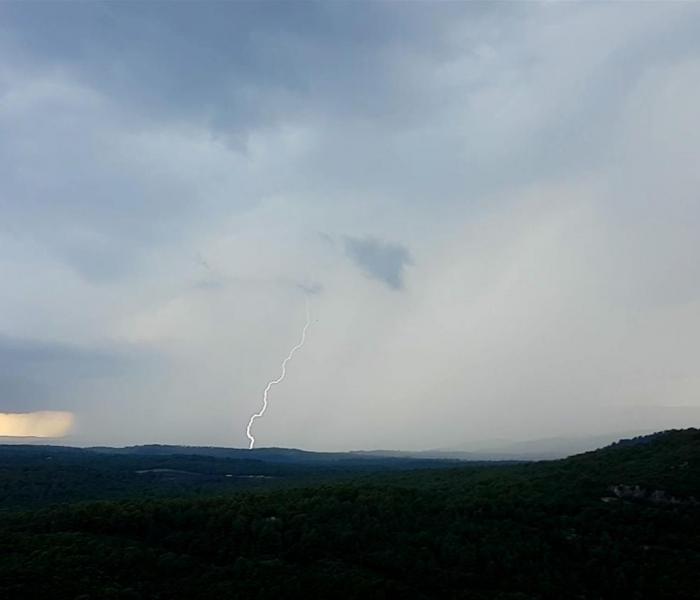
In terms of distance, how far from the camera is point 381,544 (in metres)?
41.5

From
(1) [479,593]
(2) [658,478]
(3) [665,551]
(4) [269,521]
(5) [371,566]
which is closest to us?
(1) [479,593]

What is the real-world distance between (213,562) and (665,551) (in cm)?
2931

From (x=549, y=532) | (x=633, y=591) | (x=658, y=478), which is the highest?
(x=658, y=478)

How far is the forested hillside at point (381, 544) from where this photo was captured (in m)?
33.4

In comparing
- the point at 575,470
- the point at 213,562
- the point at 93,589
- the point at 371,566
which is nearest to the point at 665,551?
the point at 371,566

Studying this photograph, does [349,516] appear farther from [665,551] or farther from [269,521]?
[665,551]

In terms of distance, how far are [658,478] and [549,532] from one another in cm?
1607

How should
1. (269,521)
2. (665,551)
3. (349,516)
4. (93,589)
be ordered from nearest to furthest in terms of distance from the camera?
(93,589) < (665,551) < (269,521) < (349,516)

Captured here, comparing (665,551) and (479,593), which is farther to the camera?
(665,551)

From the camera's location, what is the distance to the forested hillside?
33375 mm

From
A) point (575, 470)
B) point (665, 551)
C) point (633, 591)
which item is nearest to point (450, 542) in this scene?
point (633, 591)

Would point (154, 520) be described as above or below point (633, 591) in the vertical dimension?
above

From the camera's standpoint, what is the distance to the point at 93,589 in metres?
30.4

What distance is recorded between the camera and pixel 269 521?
43938mm
